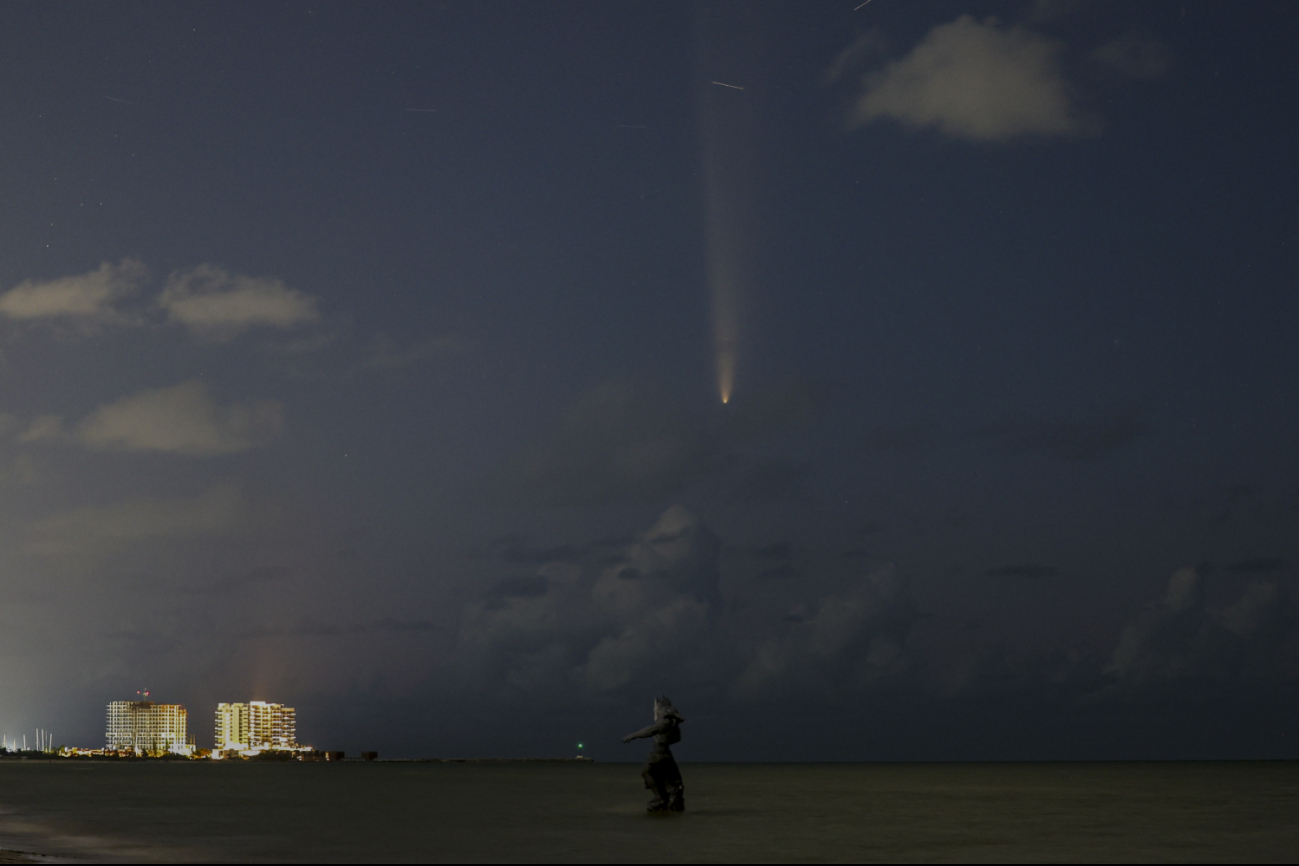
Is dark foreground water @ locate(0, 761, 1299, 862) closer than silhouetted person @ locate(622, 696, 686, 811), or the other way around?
dark foreground water @ locate(0, 761, 1299, 862)

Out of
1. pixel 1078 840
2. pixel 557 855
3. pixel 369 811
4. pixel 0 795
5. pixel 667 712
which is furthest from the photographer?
pixel 0 795

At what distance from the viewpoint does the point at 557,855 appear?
29047mm

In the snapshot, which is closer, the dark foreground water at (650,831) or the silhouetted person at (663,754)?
the dark foreground water at (650,831)

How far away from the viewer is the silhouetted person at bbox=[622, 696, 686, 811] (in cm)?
3831

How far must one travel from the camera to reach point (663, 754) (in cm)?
3891

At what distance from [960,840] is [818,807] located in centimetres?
2122

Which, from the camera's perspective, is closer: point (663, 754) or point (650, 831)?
point (650, 831)

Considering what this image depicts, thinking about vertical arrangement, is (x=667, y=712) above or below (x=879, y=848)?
Answer: above

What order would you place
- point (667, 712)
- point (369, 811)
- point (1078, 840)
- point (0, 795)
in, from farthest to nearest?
point (0, 795), point (369, 811), point (667, 712), point (1078, 840)

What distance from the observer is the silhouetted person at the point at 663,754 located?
38312 millimetres

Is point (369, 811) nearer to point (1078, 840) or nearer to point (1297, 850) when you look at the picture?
point (1078, 840)

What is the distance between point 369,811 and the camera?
5209 centimetres

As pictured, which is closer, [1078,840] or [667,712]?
[1078,840]

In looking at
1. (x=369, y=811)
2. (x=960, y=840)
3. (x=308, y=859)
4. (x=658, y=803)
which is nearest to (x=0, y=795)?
(x=369, y=811)
